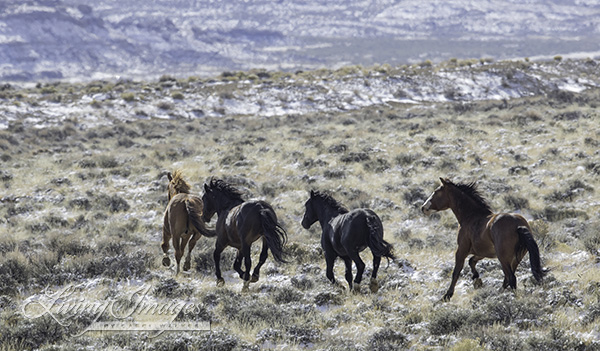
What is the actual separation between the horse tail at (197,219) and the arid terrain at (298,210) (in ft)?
3.14

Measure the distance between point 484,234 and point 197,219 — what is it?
5.53 m

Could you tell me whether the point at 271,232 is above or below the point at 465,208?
below

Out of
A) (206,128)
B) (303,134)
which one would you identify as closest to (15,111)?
(206,128)

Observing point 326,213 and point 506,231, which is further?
point 326,213

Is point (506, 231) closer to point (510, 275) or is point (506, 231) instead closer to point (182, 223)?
point (510, 275)

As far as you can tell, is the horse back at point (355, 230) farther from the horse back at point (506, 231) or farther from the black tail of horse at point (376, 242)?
the horse back at point (506, 231)

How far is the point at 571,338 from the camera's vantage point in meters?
7.29

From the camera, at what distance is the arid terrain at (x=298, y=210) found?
8.25 metres

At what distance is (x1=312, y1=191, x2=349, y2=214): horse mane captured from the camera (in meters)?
10.7

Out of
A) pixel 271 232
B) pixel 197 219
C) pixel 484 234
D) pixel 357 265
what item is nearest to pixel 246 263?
pixel 271 232

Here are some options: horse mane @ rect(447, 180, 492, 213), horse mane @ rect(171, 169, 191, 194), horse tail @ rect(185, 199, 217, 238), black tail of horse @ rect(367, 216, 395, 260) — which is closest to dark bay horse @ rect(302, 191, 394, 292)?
black tail of horse @ rect(367, 216, 395, 260)

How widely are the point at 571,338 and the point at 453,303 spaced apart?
2264 mm

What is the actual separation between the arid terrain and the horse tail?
96 centimetres

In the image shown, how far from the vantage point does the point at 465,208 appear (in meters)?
10.0
